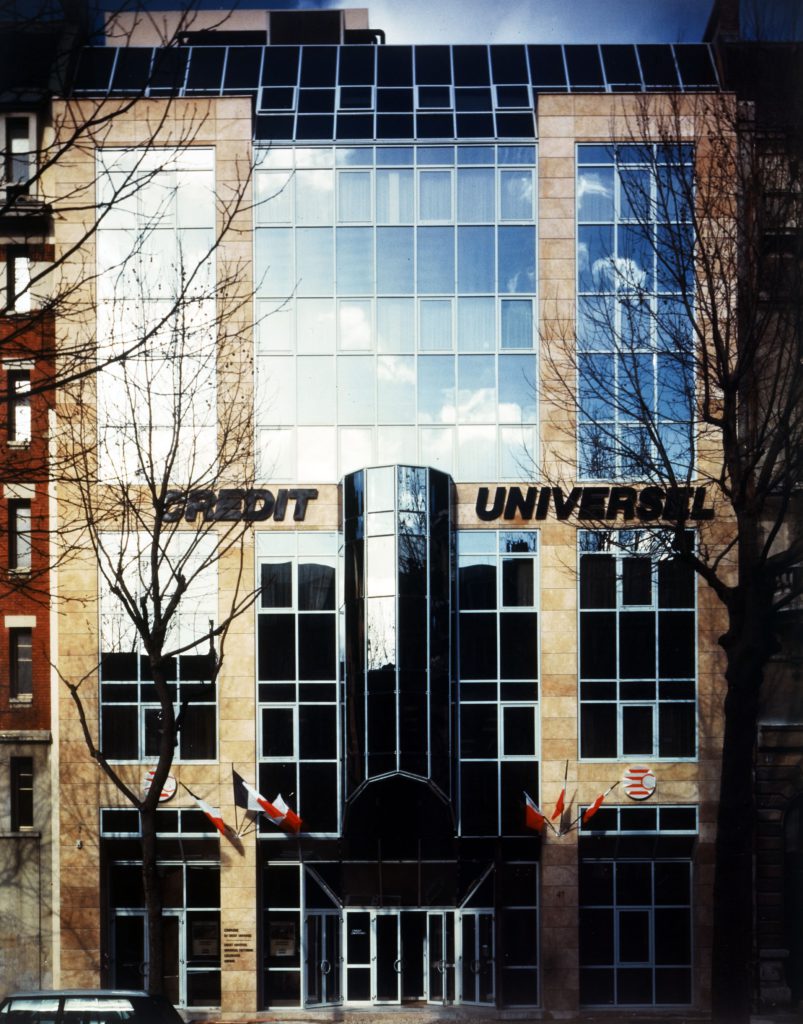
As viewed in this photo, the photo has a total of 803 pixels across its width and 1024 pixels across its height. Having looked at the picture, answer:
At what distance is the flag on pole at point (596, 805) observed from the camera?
1104 inches

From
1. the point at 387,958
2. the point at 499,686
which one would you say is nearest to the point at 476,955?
the point at 387,958

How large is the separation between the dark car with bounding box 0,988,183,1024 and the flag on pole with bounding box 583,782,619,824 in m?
12.1

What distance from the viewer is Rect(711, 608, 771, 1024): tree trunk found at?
Result: 18.9 meters

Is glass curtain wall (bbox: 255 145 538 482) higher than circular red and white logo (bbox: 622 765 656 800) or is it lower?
higher

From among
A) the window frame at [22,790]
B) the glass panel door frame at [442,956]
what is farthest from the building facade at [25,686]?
the glass panel door frame at [442,956]

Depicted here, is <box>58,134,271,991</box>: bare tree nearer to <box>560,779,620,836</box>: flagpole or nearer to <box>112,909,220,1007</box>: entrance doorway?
A: <box>112,909,220,1007</box>: entrance doorway

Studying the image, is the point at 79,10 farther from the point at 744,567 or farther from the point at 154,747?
the point at 154,747

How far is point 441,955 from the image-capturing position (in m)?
28.4

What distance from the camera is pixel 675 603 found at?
28.9 m

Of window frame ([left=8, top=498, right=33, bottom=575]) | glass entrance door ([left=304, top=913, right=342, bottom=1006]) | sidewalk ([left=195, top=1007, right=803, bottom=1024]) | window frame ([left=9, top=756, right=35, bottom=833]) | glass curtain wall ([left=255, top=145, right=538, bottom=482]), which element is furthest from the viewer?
window frame ([left=8, top=498, right=33, bottom=575])

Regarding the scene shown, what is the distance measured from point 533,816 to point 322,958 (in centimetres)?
610

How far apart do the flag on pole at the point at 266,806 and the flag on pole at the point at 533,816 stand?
5.30 m

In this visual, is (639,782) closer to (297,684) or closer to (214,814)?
(297,684)

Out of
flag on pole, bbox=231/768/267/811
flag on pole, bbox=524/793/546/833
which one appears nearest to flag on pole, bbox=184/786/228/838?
flag on pole, bbox=231/768/267/811
